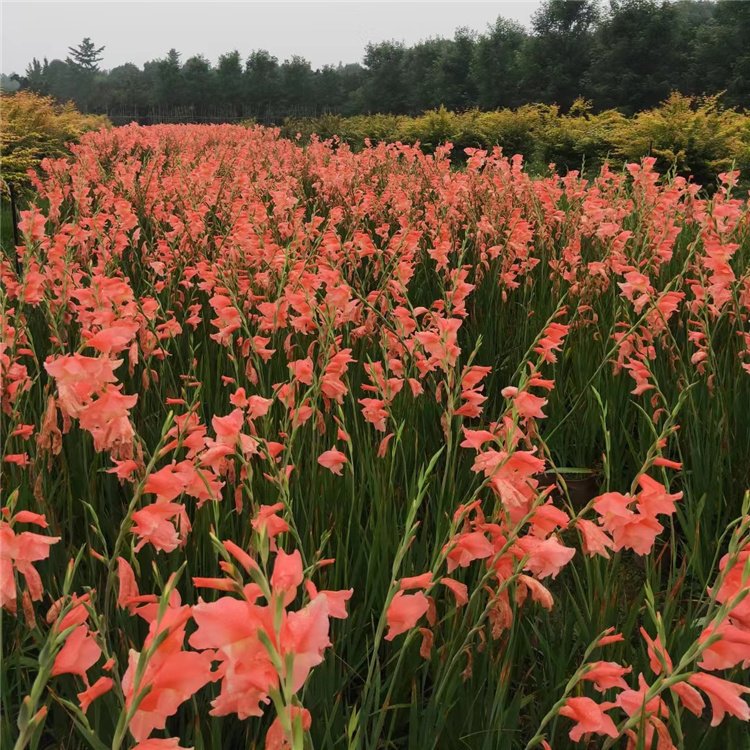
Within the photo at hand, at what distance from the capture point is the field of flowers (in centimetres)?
81

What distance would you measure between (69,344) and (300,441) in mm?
1412

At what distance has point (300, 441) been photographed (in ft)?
6.62

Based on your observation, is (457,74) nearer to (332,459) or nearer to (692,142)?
(692,142)

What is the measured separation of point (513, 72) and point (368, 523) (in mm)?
33590

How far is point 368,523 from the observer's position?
173cm

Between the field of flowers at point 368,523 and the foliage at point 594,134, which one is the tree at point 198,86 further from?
the field of flowers at point 368,523

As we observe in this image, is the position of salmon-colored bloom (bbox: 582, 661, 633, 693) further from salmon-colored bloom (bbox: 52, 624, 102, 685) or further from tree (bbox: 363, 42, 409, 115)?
tree (bbox: 363, 42, 409, 115)

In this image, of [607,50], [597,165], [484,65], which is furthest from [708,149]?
[484,65]

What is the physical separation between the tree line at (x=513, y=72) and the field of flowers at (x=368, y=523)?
69.4 feet

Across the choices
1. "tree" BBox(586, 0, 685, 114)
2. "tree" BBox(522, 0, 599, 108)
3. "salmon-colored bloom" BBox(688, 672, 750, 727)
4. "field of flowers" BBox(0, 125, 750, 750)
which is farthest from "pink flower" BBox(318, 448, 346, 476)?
"tree" BBox(522, 0, 599, 108)

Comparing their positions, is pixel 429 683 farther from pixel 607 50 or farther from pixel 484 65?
pixel 484 65

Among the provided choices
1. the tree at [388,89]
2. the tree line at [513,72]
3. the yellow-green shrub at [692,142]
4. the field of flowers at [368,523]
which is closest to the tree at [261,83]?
the tree line at [513,72]

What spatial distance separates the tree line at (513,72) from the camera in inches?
1051

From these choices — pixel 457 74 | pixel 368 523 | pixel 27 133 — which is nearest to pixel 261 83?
pixel 457 74
